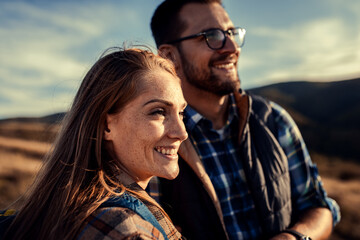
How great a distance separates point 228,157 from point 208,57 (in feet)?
3.93

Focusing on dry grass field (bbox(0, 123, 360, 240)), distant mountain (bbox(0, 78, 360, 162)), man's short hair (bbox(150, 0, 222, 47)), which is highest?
man's short hair (bbox(150, 0, 222, 47))

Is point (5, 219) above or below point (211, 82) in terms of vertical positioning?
below

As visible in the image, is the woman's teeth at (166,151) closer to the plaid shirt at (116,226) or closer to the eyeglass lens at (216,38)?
the plaid shirt at (116,226)

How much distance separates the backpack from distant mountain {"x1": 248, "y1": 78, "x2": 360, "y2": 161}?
41685mm

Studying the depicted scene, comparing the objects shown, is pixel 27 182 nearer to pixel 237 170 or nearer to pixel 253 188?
pixel 237 170

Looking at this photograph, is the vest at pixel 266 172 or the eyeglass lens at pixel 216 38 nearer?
the vest at pixel 266 172

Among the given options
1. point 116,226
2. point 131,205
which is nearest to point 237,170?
point 131,205

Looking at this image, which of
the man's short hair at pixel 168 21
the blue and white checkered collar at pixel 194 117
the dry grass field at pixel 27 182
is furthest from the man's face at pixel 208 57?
the dry grass field at pixel 27 182

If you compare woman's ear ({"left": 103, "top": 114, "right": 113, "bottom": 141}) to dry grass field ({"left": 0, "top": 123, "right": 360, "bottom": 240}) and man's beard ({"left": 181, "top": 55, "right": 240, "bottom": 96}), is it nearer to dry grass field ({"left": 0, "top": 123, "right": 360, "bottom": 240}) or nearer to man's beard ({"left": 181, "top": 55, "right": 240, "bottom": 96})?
dry grass field ({"left": 0, "top": 123, "right": 360, "bottom": 240})

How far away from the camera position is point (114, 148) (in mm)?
1947

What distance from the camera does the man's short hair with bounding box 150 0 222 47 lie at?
3.89 meters

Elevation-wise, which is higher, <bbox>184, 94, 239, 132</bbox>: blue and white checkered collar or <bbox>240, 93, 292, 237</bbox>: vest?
<bbox>184, 94, 239, 132</bbox>: blue and white checkered collar

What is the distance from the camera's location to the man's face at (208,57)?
3547 mm

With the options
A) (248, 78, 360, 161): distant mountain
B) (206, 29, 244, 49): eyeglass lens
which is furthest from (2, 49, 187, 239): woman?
(248, 78, 360, 161): distant mountain
